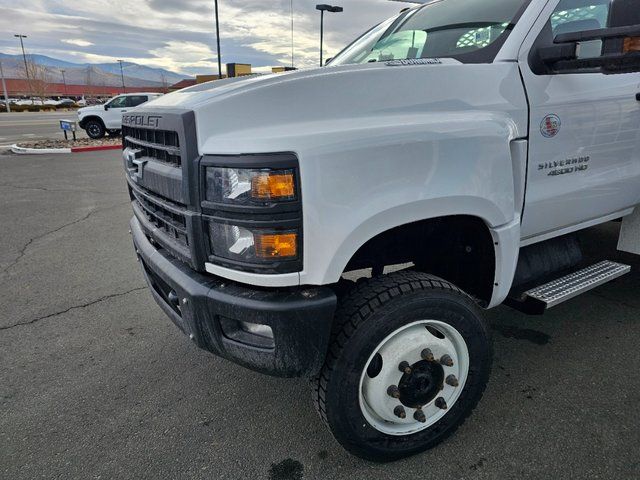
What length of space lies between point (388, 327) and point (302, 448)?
2.68 ft

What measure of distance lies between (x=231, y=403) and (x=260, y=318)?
1080 mm

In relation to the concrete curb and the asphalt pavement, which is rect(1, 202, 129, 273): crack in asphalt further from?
the asphalt pavement

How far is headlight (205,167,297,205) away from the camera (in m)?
1.59

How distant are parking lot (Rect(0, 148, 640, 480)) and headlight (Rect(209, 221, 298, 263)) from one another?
105cm

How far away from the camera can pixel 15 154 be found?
43.3ft

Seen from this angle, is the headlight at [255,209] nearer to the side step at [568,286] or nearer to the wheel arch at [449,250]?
the wheel arch at [449,250]

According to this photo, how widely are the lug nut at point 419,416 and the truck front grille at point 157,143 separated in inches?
58.2

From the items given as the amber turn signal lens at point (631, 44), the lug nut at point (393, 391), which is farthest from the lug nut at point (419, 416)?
the amber turn signal lens at point (631, 44)

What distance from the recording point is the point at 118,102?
18.4 meters

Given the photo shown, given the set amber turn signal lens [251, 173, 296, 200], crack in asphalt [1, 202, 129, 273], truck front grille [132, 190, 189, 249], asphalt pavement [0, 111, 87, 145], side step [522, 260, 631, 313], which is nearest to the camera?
amber turn signal lens [251, 173, 296, 200]

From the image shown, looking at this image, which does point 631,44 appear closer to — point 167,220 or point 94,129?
point 167,220

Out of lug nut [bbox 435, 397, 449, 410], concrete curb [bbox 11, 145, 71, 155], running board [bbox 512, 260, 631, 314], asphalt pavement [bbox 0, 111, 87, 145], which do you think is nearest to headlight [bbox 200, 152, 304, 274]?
lug nut [bbox 435, 397, 449, 410]

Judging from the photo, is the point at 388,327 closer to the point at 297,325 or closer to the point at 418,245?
the point at 297,325

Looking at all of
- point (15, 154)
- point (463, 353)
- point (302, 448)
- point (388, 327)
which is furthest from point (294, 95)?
point (15, 154)
